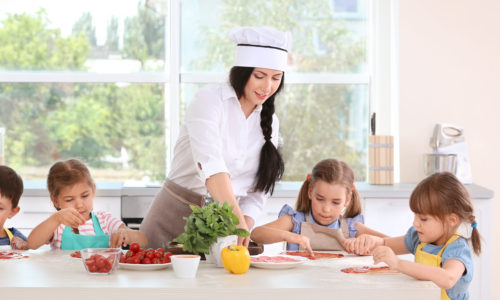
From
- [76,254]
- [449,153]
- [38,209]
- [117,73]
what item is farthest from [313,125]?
[76,254]

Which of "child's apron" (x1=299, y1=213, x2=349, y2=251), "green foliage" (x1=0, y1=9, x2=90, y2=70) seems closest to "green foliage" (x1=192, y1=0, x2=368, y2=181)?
"green foliage" (x1=0, y1=9, x2=90, y2=70)

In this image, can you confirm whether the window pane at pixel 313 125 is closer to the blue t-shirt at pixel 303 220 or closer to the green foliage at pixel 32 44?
the green foliage at pixel 32 44

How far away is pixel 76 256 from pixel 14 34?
2666 mm

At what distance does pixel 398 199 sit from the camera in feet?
12.5

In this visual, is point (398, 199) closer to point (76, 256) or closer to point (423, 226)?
point (423, 226)

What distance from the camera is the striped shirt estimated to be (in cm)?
254

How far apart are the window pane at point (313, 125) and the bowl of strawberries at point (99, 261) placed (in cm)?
265

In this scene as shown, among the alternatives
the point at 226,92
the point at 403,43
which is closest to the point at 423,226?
the point at 226,92

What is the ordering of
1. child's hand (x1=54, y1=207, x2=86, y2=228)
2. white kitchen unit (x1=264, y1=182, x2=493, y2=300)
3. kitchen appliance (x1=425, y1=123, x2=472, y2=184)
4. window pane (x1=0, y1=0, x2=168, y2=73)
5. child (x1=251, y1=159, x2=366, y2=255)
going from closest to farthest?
child's hand (x1=54, y1=207, x2=86, y2=228)
child (x1=251, y1=159, x2=366, y2=255)
white kitchen unit (x1=264, y1=182, x2=493, y2=300)
kitchen appliance (x1=425, y1=123, x2=472, y2=184)
window pane (x1=0, y1=0, x2=168, y2=73)

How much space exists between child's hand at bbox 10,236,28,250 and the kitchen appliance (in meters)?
2.49

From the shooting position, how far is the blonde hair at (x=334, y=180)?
272cm

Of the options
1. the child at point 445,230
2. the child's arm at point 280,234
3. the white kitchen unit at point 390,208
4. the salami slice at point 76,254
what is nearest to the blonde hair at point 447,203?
the child at point 445,230

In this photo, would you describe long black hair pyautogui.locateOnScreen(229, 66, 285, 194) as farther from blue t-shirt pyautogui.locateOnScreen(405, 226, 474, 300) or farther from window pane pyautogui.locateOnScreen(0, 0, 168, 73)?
window pane pyautogui.locateOnScreen(0, 0, 168, 73)

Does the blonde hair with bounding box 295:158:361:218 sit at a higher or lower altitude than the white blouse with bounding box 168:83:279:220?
lower
